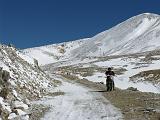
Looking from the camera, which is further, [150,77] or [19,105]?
[150,77]

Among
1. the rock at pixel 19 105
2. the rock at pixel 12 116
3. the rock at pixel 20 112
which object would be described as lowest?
the rock at pixel 12 116

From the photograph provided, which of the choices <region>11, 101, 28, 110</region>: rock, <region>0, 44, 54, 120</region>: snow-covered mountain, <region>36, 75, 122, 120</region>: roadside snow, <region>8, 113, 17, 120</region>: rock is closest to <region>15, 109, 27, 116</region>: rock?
<region>0, 44, 54, 120</region>: snow-covered mountain

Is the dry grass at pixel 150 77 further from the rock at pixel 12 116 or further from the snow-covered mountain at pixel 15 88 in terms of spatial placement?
the rock at pixel 12 116

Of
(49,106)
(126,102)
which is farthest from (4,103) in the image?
(126,102)

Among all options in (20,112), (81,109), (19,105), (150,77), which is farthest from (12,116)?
(150,77)

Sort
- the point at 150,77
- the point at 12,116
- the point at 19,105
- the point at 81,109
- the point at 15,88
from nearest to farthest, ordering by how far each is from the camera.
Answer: the point at 12,116 < the point at 81,109 < the point at 19,105 < the point at 15,88 < the point at 150,77

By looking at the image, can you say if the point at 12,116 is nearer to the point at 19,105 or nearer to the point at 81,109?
the point at 19,105

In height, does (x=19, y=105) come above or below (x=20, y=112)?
above

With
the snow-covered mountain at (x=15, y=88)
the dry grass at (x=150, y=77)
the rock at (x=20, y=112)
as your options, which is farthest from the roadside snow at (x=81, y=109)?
the dry grass at (x=150, y=77)

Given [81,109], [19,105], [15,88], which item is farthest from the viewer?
[15,88]

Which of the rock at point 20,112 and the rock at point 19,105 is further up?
the rock at point 19,105

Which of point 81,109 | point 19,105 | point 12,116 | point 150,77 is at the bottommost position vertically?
point 12,116

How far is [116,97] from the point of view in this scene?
31266 millimetres

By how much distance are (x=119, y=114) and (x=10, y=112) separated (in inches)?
220
